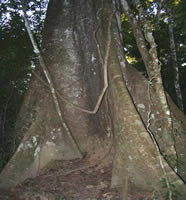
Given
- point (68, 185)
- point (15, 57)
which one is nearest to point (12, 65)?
point (15, 57)

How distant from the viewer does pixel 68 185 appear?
3.09 metres

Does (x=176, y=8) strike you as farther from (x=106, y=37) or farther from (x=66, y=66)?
(x=66, y=66)

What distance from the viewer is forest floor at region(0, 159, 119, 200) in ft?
9.18

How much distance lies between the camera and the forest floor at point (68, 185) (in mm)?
2799

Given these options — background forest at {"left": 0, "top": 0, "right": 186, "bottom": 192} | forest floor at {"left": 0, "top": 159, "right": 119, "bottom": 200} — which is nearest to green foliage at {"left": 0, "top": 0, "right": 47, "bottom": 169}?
background forest at {"left": 0, "top": 0, "right": 186, "bottom": 192}

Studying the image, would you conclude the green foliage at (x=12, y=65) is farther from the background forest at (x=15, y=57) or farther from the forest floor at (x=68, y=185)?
the forest floor at (x=68, y=185)

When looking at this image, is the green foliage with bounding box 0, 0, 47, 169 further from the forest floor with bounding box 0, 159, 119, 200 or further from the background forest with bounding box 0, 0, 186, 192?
the forest floor with bounding box 0, 159, 119, 200

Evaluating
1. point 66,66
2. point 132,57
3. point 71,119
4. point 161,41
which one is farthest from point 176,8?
point 132,57

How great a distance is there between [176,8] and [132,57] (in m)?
7.00

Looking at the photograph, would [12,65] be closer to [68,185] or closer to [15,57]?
[15,57]

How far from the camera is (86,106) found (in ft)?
13.1

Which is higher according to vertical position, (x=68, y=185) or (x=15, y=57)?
(x=15, y=57)

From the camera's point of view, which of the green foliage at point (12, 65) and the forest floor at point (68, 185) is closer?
the forest floor at point (68, 185)

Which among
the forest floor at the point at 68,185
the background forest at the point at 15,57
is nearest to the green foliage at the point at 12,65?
the background forest at the point at 15,57
